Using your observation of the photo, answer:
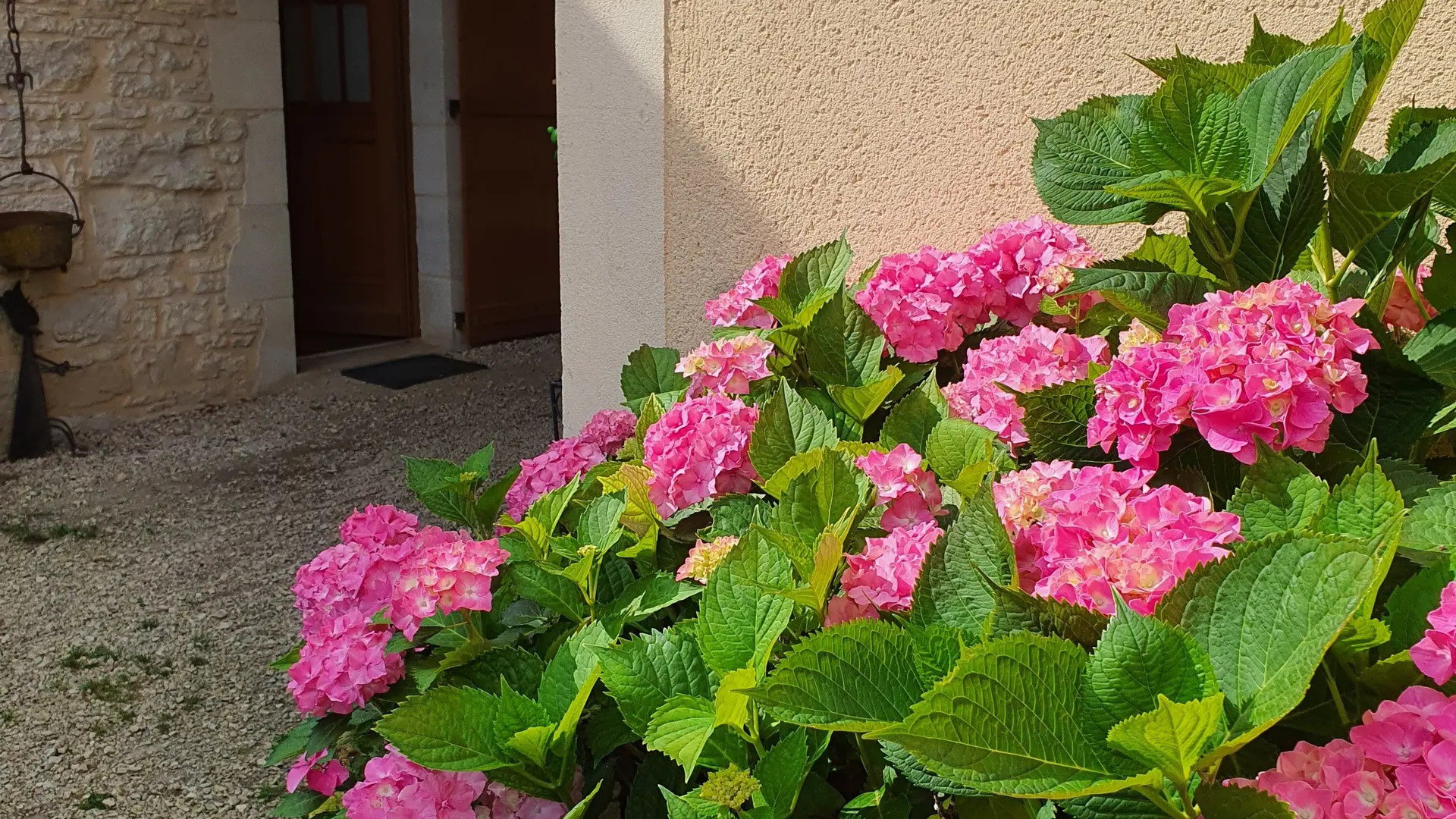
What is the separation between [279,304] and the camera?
541 centimetres

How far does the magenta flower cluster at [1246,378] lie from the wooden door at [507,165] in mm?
5606

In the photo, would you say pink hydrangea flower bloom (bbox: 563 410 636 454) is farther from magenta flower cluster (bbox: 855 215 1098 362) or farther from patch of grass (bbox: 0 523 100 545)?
patch of grass (bbox: 0 523 100 545)

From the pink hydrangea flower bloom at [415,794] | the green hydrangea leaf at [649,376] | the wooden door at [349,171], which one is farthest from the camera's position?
the wooden door at [349,171]

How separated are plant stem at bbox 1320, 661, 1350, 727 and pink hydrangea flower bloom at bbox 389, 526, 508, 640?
2.13 feet

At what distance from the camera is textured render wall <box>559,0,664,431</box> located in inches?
77.2

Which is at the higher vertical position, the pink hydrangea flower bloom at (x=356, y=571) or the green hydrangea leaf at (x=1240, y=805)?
the green hydrangea leaf at (x=1240, y=805)

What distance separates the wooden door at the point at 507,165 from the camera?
6.07 meters

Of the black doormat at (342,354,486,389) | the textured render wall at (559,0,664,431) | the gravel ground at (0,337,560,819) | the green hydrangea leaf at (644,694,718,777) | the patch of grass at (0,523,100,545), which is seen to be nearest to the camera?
the green hydrangea leaf at (644,694,718,777)

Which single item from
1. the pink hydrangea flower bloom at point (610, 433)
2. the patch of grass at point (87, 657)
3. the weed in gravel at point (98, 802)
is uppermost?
the pink hydrangea flower bloom at point (610, 433)

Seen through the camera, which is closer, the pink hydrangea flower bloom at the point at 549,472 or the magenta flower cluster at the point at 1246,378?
the magenta flower cluster at the point at 1246,378

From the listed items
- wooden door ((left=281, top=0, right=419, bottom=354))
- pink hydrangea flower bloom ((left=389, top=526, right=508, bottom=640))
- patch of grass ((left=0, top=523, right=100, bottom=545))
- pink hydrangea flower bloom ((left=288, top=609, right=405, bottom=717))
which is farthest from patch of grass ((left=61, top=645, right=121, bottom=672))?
wooden door ((left=281, top=0, right=419, bottom=354))

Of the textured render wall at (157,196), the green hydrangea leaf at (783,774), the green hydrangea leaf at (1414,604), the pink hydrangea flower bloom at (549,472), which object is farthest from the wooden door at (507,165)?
the green hydrangea leaf at (1414,604)

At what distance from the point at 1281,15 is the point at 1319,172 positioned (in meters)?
0.52

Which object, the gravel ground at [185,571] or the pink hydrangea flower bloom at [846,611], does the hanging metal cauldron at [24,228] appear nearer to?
the gravel ground at [185,571]
